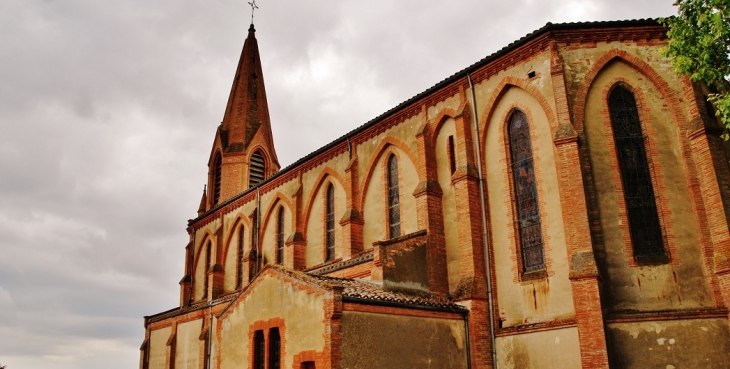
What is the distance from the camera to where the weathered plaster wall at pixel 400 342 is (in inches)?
523

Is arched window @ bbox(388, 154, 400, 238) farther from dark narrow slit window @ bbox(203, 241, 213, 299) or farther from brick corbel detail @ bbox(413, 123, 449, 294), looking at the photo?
dark narrow slit window @ bbox(203, 241, 213, 299)

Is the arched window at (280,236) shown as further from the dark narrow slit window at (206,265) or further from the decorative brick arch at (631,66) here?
the decorative brick arch at (631,66)

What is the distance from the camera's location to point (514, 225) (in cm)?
1639

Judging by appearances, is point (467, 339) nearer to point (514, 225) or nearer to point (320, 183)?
point (514, 225)

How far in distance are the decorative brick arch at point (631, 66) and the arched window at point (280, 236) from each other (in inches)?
605

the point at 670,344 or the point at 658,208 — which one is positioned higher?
the point at 658,208

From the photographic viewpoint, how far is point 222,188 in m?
36.9

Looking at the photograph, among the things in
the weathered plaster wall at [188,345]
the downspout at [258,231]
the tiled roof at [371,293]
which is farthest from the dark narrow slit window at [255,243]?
the tiled roof at [371,293]

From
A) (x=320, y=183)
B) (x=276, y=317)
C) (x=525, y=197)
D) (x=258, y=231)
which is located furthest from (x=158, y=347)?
(x=525, y=197)

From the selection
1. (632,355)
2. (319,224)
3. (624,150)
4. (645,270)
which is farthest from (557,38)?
(319,224)

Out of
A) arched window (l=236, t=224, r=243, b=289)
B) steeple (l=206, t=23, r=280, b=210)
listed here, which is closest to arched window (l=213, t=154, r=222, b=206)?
steeple (l=206, t=23, r=280, b=210)

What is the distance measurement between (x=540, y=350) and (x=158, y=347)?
73.0 ft

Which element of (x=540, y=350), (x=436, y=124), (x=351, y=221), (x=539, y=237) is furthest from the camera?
(x=351, y=221)

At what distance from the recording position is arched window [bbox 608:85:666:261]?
48.2 ft
